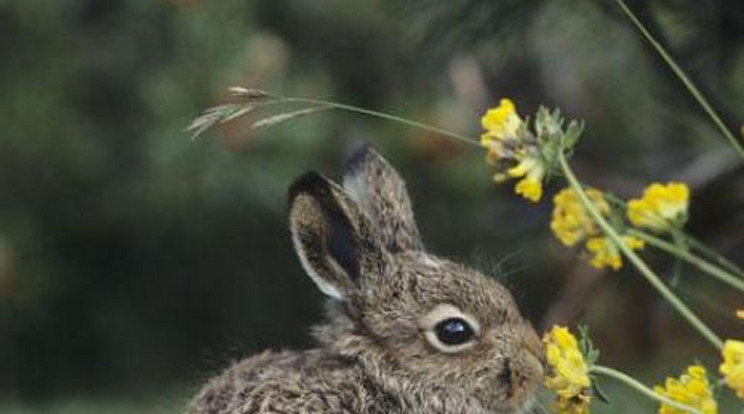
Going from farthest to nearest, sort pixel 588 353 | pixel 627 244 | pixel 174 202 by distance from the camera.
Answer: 1. pixel 174 202
2. pixel 627 244
3. pixel 588 353

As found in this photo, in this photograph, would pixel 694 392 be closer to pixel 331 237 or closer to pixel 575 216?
pixel 575 216

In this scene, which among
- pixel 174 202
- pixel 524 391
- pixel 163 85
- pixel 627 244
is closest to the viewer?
pixel 627 244

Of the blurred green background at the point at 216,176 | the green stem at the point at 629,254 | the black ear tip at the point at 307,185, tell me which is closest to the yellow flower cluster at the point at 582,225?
the green stem at the point at 629,254

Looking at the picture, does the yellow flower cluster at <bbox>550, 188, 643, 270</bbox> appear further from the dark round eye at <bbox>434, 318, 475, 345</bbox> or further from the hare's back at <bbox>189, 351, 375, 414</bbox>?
the hare's back at <bbox>189, 351, 375, 414</bbox>

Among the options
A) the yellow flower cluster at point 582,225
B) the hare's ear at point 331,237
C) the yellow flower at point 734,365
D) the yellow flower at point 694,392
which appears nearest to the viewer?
the yellow flower at point 734,365

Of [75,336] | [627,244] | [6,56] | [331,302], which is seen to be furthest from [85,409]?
[627,244]

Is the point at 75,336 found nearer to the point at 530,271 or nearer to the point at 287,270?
the point at 287,270

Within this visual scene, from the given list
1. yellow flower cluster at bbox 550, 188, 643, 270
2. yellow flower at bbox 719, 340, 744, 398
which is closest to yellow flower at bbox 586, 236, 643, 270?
yellow flower cluster at bbox 550, 188, 643, 270

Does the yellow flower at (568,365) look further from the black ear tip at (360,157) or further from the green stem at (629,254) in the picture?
the black ear tip at (360,157)
